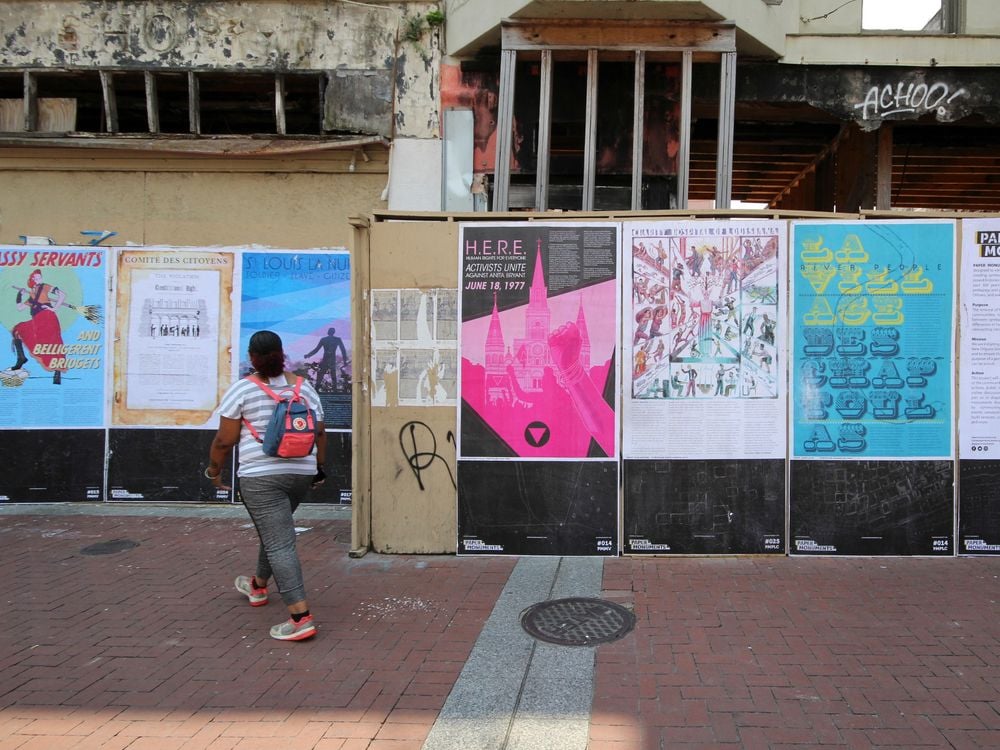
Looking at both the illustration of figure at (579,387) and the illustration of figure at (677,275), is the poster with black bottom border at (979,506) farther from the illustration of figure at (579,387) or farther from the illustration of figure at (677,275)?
the illustration of figure at (579,387)

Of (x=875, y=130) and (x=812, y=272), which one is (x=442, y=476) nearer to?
(x=812, y=272)

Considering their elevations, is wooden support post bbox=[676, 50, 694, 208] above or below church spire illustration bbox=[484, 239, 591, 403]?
above

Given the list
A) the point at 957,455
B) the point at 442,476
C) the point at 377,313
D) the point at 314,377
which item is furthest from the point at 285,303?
the point at 957,455

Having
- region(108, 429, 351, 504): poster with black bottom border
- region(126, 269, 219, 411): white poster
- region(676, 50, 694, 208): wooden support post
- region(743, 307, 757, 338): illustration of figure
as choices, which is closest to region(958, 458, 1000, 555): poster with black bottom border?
region(743, 307, 757, 338): illustration of figure

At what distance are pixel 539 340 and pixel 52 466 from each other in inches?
217

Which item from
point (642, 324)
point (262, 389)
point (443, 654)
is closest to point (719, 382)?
point (642, 324)

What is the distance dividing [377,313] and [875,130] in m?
7.08

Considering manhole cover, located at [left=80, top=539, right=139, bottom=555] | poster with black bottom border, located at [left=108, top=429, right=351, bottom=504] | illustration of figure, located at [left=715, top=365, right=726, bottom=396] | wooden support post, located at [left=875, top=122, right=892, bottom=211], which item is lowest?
manhole cover, located at [left=80, top=539, right=139, bottom=555]

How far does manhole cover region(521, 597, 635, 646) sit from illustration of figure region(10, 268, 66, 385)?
593cm

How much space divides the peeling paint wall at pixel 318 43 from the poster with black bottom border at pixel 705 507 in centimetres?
527

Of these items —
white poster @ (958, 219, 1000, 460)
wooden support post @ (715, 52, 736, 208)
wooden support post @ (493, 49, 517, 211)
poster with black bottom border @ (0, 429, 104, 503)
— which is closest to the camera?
white poster @ (958, 219, 1000, 460)

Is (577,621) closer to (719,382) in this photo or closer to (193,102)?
(719,382)

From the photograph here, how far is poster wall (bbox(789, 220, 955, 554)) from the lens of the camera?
5.66 metres

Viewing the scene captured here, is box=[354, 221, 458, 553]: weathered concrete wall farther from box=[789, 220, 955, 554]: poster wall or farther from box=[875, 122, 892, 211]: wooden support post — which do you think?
box=[875, 122, 892, 211]: wooden support post
